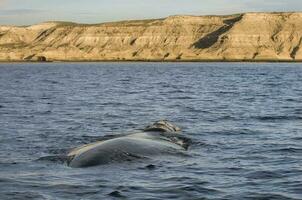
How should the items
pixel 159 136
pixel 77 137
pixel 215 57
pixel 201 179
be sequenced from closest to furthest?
pixel 201 179 < pixel 159 136 < pixel 77 137 < pixel 215 57

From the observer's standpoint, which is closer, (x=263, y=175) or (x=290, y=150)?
(x=263, y=175)

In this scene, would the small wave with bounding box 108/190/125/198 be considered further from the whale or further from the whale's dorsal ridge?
the whale's dorsal ridge

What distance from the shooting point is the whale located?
14.7m

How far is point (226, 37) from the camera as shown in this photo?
19338 centimetres

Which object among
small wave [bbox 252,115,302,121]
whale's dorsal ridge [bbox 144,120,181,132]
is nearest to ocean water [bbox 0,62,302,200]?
small wave [bbox 252,115,302,121]

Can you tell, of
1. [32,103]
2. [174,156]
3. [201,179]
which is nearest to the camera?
[201,179]

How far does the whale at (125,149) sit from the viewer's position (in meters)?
14.7

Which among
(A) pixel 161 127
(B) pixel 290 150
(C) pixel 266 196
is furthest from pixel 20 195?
(A) pixel 161 127

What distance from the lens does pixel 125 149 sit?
1557 centimetres

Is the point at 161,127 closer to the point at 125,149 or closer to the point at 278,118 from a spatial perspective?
the point at 125,149

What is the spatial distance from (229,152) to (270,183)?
4.38 m

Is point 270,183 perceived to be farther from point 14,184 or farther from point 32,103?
point 32,103

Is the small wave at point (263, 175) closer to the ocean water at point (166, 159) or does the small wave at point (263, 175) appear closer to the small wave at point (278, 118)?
the ocean water at point (166, 159)

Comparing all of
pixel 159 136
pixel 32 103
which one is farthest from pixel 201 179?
pixel 32 103
